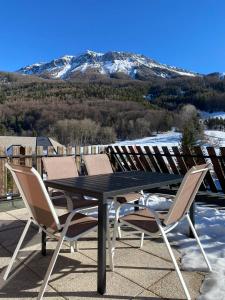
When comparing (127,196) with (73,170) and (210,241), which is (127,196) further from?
(210,241)

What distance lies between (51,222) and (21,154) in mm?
3289

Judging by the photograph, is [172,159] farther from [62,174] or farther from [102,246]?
[102,246]

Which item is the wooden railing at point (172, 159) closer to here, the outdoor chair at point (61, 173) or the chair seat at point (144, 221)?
the outdoor chair at point (61, 173)

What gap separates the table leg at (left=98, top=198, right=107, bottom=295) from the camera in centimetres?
219

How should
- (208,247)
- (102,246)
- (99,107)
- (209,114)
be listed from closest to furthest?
(102,246) → (208,247) → (99,107) → (209,114)

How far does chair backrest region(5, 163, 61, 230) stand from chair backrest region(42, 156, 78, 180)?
120 cm

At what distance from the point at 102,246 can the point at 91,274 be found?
537 mm

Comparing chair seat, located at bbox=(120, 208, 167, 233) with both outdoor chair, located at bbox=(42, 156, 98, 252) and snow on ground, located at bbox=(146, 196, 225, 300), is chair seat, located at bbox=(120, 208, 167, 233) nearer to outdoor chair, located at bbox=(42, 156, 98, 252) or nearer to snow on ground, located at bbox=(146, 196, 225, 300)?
snow on ground, located at bbox=(146, 196, 225, 300)

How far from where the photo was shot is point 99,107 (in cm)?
6919

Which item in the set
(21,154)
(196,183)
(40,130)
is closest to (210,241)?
(196,183)

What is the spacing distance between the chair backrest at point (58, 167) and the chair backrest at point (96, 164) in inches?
8.2

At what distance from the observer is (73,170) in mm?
3887

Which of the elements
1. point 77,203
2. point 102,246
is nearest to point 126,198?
point 77,203

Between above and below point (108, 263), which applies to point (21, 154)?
above
